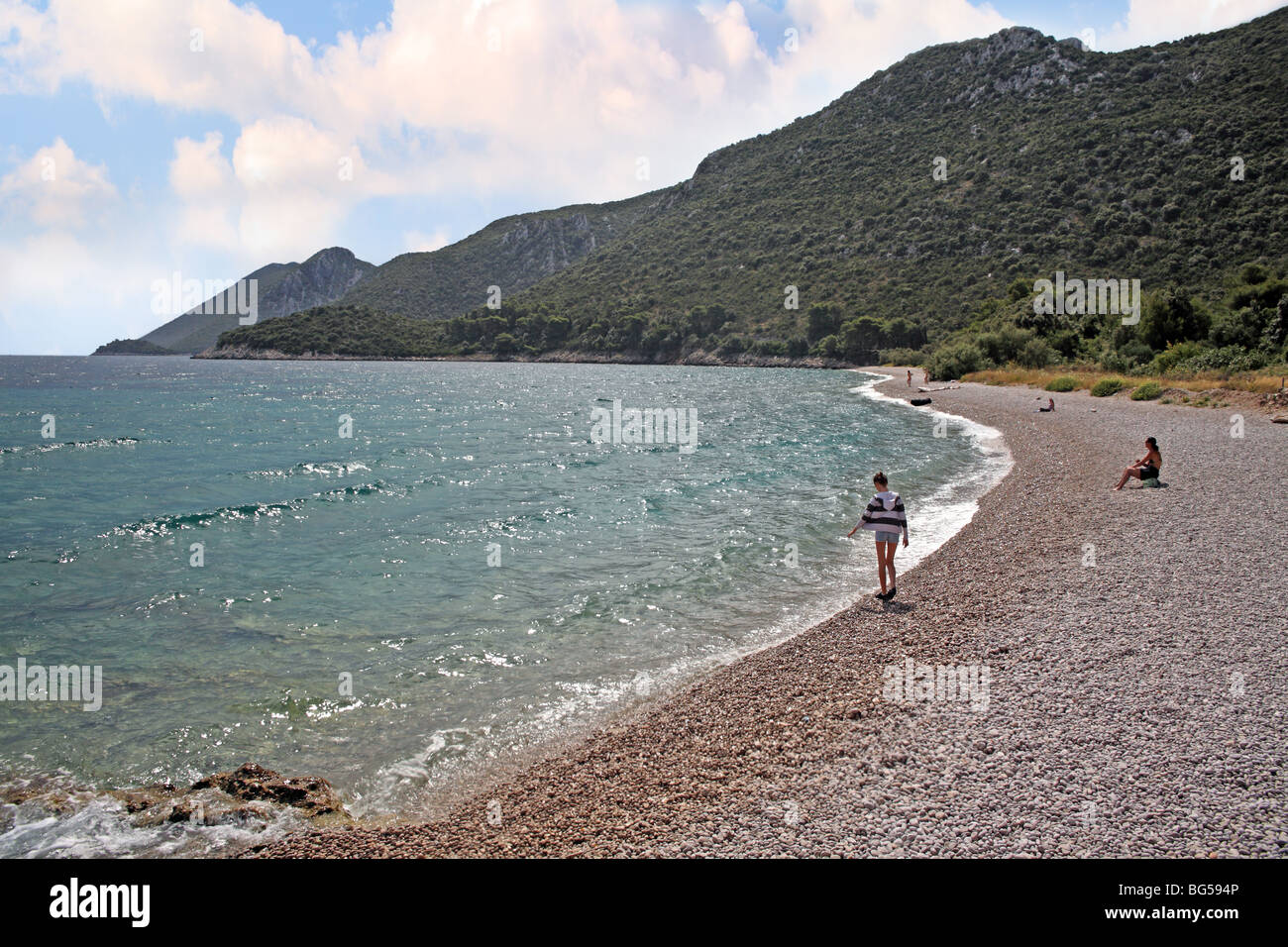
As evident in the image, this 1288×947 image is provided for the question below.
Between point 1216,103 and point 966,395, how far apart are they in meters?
75.8

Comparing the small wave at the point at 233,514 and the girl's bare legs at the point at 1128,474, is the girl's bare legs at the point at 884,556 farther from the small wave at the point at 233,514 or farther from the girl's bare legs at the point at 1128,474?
the small wave at the point at 233,514

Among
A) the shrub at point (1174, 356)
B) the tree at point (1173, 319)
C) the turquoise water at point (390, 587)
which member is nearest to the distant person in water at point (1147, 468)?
the turquoise water at point (390, 587)

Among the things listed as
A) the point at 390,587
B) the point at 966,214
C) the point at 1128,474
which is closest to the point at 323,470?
the point at 390,587

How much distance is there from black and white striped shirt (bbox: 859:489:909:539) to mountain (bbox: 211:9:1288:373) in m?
50.9

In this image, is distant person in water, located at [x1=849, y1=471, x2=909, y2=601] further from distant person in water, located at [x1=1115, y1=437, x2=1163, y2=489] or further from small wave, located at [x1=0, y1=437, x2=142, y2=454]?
small wave, located at [x1=0, y1=437, x2=142, y2=454]

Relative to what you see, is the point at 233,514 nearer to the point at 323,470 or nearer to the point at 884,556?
the point at 323,470

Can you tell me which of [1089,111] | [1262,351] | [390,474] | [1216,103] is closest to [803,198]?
[1089,111]

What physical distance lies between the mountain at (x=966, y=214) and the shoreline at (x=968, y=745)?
51.2m

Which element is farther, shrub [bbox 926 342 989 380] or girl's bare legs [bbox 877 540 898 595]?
shrub [bbox 926 342 989 380]

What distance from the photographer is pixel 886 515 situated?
11.9 meters

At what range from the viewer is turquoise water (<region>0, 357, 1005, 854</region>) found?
8289mm

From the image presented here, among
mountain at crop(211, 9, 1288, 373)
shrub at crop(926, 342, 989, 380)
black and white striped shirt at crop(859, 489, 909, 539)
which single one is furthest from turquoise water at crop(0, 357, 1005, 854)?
mountain at crop(211, 9, 1288, 373)

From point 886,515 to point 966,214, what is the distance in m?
117

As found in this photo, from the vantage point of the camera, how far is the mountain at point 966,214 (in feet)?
254
